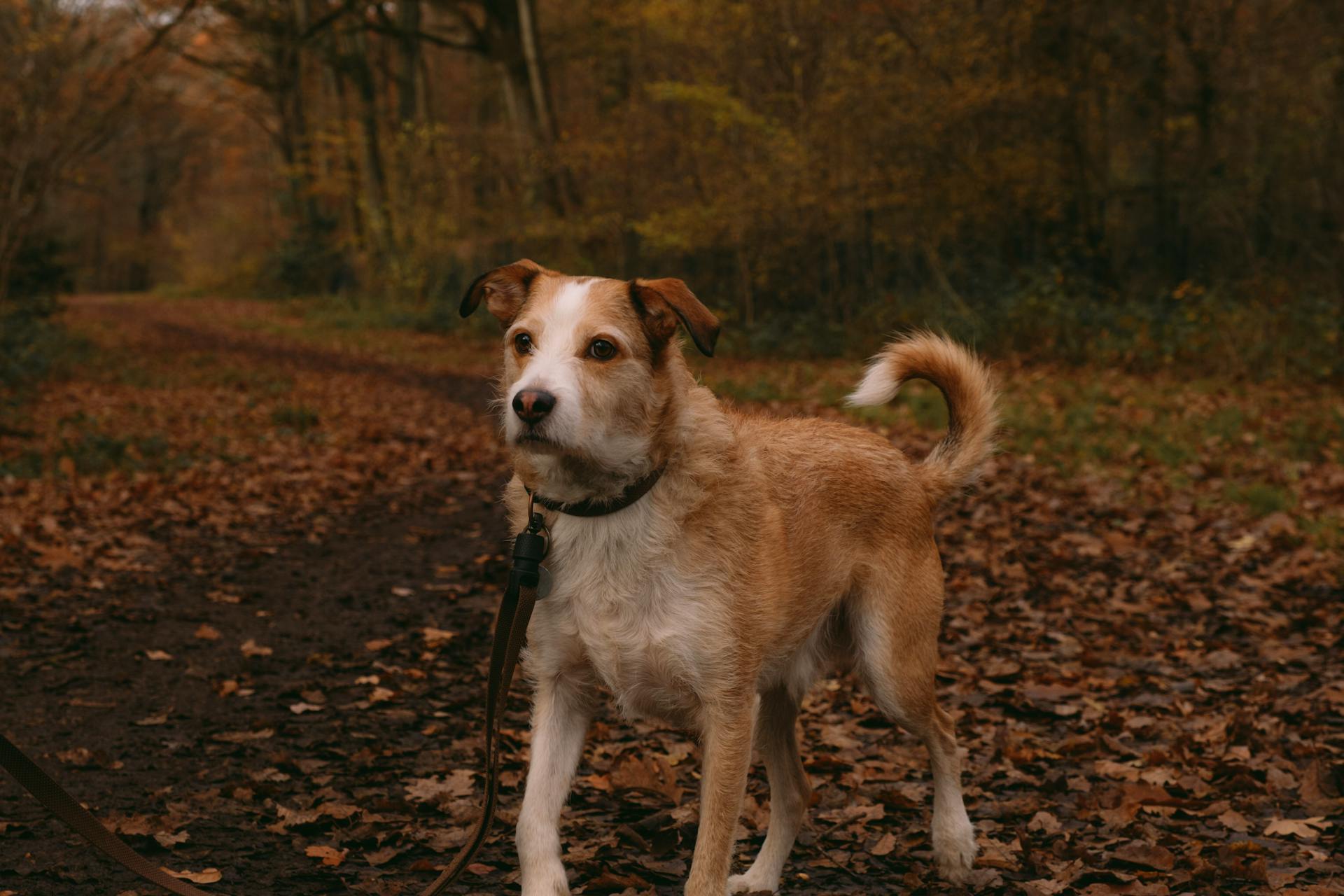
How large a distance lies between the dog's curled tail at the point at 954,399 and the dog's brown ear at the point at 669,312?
110cm

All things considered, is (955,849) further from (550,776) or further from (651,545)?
(651,545)

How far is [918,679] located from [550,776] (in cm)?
145

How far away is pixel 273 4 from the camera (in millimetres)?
33656

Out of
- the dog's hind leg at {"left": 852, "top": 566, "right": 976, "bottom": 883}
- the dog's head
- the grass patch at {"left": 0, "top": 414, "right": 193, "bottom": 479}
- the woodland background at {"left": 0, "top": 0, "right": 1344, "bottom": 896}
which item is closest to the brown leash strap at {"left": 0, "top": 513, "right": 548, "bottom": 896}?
the dog's head

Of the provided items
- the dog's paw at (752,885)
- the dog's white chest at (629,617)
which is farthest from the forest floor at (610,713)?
the dog's white chest at (629,617)

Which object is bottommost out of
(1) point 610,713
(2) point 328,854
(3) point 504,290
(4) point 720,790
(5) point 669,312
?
(1) point 610,713

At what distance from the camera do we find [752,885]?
13.2 feet

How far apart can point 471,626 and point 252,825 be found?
9.77ft

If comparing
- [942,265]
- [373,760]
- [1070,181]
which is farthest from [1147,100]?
[373,760]

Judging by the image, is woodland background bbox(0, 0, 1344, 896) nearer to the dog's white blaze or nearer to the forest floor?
the forest floor

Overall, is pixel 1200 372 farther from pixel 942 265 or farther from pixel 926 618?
pixel 926 618

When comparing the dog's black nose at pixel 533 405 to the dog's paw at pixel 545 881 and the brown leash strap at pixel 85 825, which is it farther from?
the brown leash strap at pixel 85 825

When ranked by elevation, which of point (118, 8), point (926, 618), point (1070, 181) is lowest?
point (926, 618)

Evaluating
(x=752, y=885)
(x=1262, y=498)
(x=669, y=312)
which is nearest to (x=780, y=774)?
(x=752, y=885)
